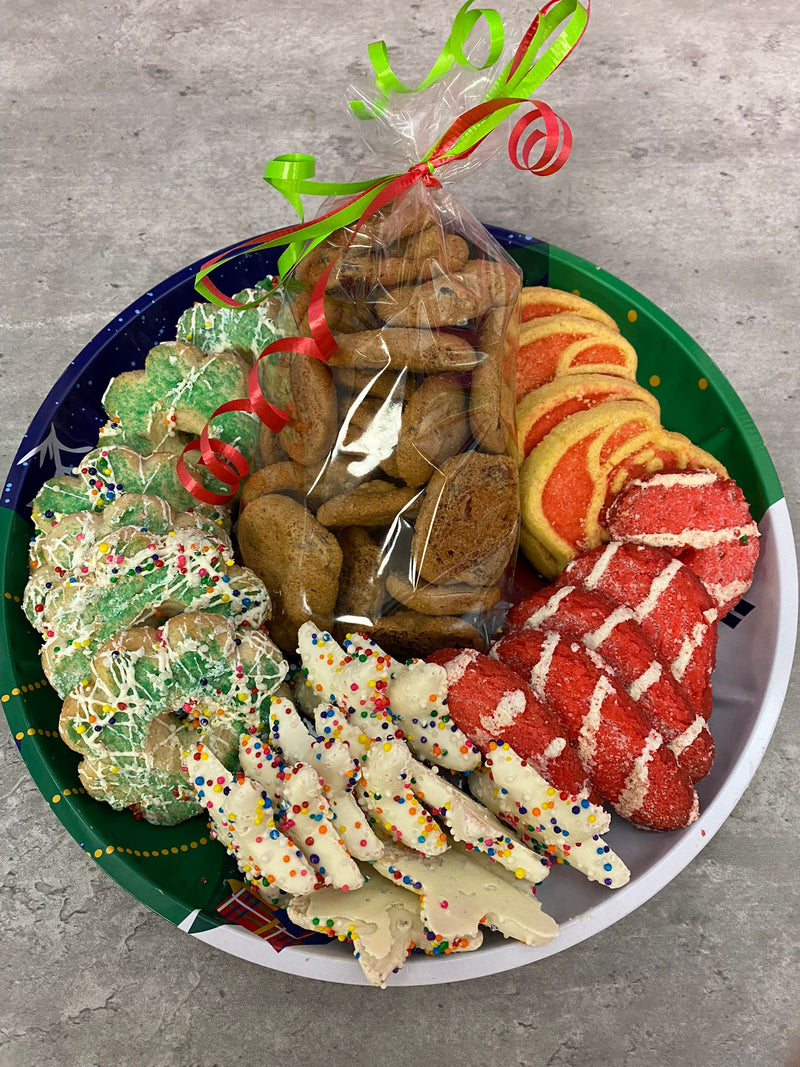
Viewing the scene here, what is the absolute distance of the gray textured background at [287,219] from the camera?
4.80ft

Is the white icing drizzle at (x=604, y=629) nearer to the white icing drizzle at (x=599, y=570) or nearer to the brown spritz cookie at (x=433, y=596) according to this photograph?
the white icing drizzle at (x=599, y=570)

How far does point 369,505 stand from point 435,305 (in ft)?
1.07

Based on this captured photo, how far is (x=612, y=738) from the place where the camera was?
4.24 feet

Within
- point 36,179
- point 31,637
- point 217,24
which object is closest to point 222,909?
point 31,637

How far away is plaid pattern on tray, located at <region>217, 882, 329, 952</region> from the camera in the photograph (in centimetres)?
125

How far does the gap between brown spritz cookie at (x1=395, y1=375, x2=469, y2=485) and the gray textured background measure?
0.65 m

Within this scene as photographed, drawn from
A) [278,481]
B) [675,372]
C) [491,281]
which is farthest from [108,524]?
[675,372]

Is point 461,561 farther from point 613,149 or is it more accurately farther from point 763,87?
point 763,87

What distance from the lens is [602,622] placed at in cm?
138

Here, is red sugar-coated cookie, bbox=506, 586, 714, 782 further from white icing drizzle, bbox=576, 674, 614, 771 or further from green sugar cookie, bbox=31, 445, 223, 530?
green sugar cookie, bbox=31, 445, 223, 530

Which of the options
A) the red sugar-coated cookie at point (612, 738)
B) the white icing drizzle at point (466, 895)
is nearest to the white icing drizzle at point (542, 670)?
the red sugar-coated cookie at point (612, 738)

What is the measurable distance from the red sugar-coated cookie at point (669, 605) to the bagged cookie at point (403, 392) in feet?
0.58

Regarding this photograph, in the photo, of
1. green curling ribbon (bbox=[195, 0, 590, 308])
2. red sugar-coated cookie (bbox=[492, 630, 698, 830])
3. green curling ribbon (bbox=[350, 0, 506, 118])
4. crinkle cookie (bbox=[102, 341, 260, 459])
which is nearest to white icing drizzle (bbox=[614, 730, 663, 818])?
red sugar-coated cookie (bbox=[492, 630, 698, 830])

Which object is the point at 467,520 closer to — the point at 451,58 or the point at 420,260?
the point at 420,260
